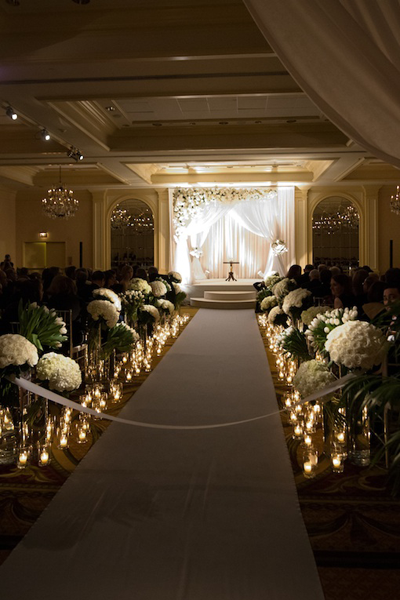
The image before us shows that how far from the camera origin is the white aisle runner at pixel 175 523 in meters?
2.55

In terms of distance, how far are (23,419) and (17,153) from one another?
9.72m

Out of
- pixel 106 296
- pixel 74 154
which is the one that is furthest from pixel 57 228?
pixel 106 296

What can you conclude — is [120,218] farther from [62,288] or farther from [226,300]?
[62,288]

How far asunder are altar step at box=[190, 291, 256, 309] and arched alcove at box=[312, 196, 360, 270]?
412cm

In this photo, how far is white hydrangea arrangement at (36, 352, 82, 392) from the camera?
4113 millimetres

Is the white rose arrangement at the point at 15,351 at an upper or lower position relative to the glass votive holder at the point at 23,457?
upper

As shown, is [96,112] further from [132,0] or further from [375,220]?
[375,220]

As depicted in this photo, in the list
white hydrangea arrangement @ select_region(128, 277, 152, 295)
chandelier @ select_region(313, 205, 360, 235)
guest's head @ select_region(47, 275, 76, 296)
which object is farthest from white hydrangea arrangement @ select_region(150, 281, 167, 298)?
chandelier @ select_region(313, 205, 360, 235)

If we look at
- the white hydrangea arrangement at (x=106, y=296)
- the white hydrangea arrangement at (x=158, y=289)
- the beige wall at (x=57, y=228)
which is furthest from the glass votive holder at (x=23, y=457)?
the beige wall at (x=57, y=228)

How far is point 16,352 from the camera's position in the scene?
148 inches

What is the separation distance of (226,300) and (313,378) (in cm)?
1295

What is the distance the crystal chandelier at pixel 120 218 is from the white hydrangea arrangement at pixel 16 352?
16861 mm

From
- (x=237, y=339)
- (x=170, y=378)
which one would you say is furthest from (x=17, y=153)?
(x=170, y=378)

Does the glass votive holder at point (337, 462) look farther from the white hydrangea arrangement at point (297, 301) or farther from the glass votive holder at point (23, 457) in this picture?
the white hydrangea arrangement at point (297, 301)
